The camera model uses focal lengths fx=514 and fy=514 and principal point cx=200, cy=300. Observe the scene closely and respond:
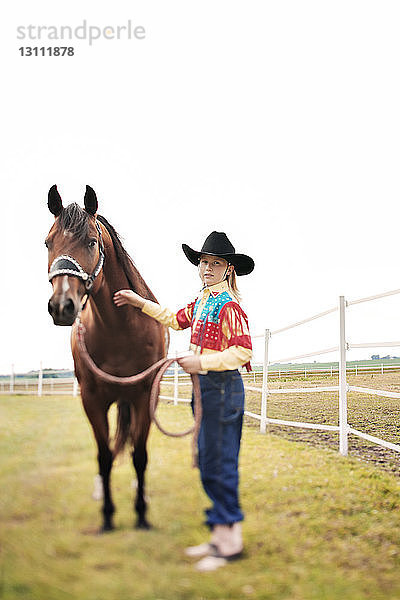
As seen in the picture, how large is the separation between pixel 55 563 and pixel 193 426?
736 mm

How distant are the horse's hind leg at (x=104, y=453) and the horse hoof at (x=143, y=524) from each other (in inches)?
3.9

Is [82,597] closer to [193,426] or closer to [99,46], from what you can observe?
[193,426]

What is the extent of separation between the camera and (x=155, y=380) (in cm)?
208

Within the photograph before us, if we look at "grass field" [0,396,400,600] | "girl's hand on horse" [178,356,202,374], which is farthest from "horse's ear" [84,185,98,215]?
"grass field" [0,396,400,600]

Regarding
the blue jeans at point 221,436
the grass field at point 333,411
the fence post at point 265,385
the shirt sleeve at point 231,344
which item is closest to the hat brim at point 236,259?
the shirt sleeve at point 231,344

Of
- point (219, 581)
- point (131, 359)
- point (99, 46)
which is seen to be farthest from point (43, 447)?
point (99, 46)

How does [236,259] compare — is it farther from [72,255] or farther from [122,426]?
[122,426]

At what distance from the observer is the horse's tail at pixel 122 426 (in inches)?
80.2

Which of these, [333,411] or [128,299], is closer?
[128,299]

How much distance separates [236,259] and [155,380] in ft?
2.28

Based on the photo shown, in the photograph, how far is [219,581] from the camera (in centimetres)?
185

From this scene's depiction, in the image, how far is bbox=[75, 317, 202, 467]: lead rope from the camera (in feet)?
6.78

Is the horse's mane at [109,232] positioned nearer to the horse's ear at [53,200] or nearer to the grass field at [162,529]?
the horse's ear at [53,200]

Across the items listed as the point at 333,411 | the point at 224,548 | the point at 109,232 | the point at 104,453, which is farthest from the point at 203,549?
the point at 333,411
